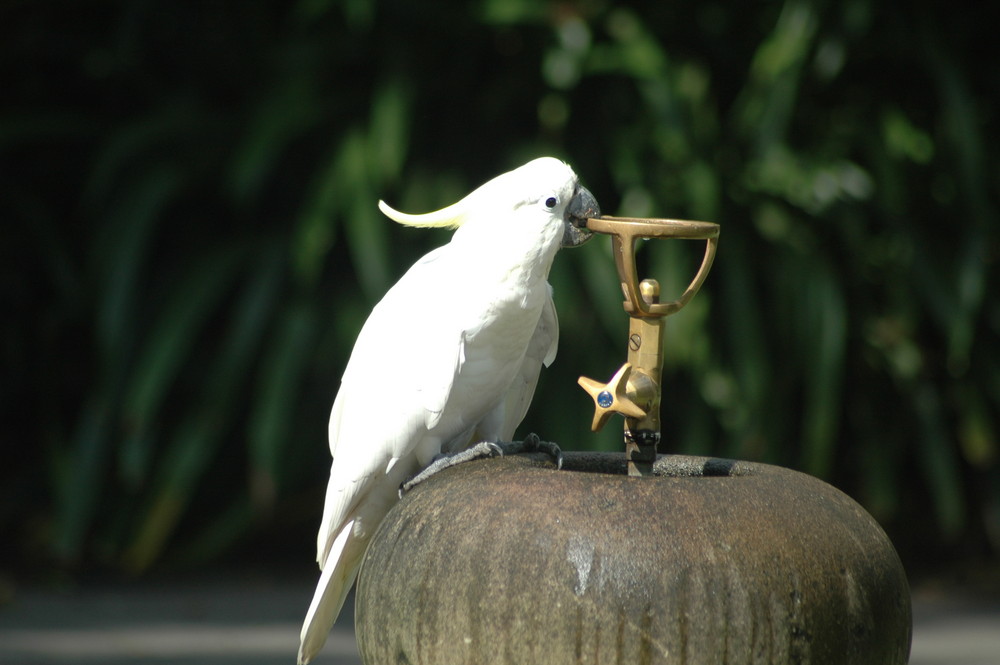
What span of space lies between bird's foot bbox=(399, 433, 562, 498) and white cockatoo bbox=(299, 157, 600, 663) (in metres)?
0.07

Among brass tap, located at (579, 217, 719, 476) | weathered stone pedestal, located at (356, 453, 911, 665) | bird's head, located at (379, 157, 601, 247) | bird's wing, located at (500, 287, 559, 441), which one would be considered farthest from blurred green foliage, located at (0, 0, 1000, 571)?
weathered stone pedestal, located at (356, 453, 911, 665)

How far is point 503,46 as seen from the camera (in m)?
3.17

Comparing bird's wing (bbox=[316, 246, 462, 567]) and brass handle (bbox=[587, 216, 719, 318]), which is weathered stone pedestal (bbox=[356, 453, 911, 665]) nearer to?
brass handle (bbox=[587, 216, 719, 318])

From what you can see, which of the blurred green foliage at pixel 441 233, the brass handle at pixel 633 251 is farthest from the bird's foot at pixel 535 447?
the blurred green foliage at pixel 441 233

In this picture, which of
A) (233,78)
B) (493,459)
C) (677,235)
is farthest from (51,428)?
(677,235)

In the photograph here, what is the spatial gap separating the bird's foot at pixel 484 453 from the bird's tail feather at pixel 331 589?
174 millimetres

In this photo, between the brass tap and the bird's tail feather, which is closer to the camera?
the brass tap

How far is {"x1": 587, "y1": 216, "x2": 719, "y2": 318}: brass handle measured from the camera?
4.06ft

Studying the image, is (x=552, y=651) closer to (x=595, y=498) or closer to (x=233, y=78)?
(x=595, y=498)

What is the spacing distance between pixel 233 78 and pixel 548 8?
1.03 meters

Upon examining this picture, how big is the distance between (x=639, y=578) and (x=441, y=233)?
74.6 inches

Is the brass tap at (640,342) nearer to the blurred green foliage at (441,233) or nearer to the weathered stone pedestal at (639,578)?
the weathered stone pedestal at (639,578)

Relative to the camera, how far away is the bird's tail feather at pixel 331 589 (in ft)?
5.00

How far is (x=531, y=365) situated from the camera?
1793 millimetres
